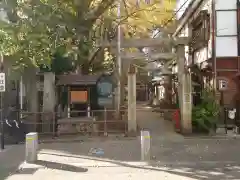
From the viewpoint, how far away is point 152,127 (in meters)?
18.4

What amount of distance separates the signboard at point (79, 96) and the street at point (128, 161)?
2998 mm

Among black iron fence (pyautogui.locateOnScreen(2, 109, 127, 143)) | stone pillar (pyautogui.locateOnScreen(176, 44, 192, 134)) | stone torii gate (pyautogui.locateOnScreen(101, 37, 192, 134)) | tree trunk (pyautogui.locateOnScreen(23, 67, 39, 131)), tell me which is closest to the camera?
black iron fence (pyautogui.locateOnScreen(2, 109, 127, 143))

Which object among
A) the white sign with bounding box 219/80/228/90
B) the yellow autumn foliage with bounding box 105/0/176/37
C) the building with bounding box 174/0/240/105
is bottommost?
the white sign with bounding box 219/80/228/90

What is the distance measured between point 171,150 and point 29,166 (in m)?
5.05

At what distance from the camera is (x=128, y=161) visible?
10.5m

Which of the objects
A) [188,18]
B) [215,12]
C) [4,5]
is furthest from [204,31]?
[4,5]

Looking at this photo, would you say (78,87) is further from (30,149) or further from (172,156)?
(172,156)

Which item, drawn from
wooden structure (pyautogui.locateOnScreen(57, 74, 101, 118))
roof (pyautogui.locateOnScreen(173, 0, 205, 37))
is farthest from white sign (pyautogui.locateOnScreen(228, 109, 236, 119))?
roof (pyautogui.locateOnScreen(173, 0, 205, 37))

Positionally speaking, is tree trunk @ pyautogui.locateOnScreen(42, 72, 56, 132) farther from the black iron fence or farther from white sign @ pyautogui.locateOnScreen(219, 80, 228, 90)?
white sign @ pyautogui.locateOnScreen(219, 80, 228, 90)

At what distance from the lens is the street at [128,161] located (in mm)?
9016

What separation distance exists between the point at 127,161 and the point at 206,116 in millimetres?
6355

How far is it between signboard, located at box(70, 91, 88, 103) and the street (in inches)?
118

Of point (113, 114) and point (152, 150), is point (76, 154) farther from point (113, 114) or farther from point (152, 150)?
point (113, 114)

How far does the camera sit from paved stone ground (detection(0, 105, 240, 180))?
354 inches
